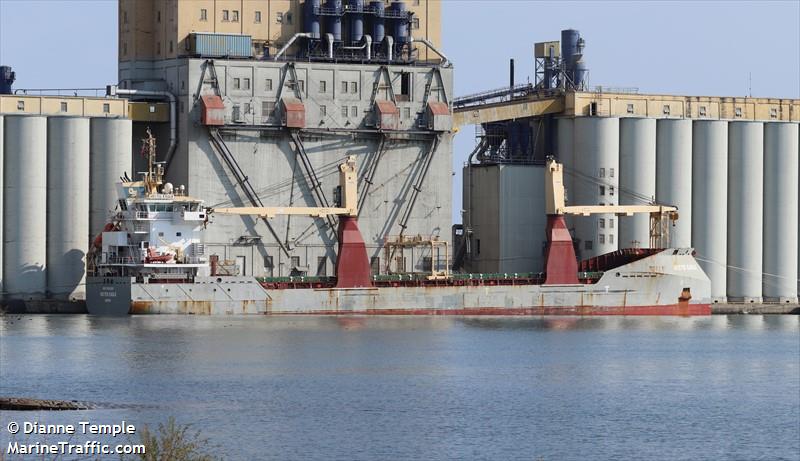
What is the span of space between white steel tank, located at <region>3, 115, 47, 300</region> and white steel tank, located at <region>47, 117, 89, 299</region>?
0.69m

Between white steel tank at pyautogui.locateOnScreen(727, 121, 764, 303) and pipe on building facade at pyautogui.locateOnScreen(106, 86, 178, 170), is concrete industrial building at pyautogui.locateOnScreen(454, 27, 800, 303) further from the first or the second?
pipe on building facade at pyautogui.locateOnScreen(106, 86, 178, 170)

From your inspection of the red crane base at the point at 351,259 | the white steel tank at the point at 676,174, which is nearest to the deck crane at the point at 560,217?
the white steel tank at the point at 676,174

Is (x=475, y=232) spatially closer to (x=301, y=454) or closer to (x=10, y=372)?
(x=10, y=372)

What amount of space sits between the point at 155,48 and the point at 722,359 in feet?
128

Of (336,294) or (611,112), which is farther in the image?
(611,112)

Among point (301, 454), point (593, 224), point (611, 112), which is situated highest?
point (611, 112)

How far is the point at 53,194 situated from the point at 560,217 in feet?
83.7

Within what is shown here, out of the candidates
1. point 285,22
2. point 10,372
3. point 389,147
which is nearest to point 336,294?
point 389,147

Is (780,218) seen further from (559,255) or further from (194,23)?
(194,23)

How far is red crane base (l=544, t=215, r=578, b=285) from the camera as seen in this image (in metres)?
90.3

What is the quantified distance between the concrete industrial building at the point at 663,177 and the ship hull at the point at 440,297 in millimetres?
4179

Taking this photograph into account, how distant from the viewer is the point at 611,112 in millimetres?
96875

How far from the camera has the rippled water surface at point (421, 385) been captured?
4666cm

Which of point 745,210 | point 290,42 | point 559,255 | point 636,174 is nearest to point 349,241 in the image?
point 559,255
